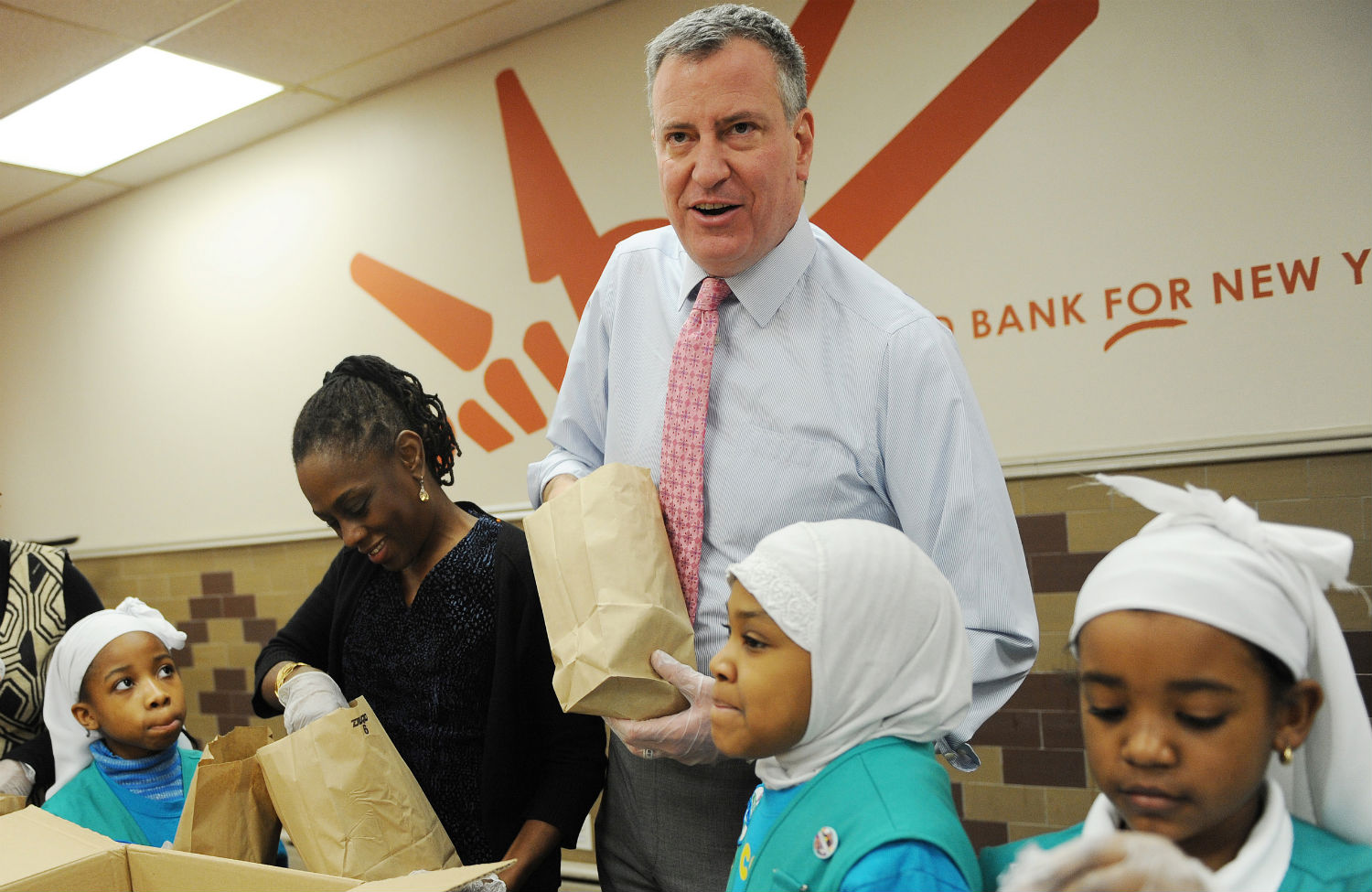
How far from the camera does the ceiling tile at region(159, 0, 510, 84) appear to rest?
3.26m

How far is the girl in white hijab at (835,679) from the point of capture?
3.25ft

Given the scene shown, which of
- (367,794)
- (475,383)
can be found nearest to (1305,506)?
(367,794)

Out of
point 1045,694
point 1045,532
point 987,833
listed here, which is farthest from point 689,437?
point 987,833

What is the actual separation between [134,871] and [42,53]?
3.17 metres

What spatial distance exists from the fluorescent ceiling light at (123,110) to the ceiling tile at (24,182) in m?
0.07

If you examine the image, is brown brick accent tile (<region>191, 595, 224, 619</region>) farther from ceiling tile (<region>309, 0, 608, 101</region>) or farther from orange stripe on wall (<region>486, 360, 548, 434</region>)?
ceiling tile (<region>309, 0, 608, 101</region>)

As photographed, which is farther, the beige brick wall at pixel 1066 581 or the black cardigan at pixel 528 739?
the beige brick wall at pixel 1066 581

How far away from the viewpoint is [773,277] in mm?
1367

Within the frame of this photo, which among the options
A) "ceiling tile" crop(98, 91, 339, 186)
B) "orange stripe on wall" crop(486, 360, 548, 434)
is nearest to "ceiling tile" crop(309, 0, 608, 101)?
"ceiling tile" crop(98, 91, 339, 186)

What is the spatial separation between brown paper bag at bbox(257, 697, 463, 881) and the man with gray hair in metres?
0.32

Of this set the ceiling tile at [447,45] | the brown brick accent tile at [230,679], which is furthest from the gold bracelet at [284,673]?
the brown brick accent tile at [230,679]

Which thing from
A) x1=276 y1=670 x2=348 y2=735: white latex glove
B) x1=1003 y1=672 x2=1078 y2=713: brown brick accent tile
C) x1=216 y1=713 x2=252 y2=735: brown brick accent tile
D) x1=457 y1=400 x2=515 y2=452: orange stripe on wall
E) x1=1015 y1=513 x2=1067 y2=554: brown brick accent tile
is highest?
x1=457 y1=400 x2=515 y2=452: orange stripe on wall

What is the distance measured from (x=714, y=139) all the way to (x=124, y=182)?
4.51 meters

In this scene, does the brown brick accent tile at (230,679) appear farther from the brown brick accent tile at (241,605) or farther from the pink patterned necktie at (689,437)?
the pink patterned necktie at (689,437)
